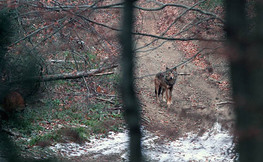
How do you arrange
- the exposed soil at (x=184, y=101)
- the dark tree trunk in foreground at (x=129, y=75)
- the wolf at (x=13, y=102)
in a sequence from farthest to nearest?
1. the exposed soil at (x=184, y=101)
2. the wolf at (x=13, y=102)
3. the dark tree trunk in foreground at (x=129, y=75)

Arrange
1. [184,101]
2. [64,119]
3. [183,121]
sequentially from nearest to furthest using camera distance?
1. [64,119]
2. [183,121]
3. [184,101]

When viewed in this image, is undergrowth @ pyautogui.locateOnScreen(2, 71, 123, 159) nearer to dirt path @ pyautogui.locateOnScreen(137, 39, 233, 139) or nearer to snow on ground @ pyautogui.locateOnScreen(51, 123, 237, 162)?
snow on ground @ pyautogui.locateOnScreen(51, 123, 237, 162)

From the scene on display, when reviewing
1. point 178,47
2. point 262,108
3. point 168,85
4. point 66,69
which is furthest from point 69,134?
point 178,47

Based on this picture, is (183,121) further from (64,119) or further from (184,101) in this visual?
(64,119)

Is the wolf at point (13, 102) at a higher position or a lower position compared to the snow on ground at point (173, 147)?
higher

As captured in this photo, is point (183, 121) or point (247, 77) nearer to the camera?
point (247, 77)

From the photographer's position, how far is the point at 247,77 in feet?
9.07

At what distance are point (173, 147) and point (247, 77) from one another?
7.83 metres

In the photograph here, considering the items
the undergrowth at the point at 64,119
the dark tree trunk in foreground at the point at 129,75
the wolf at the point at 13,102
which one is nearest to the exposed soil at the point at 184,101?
the undergrowth at the point at 64,119

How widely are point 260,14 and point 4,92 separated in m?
7.00

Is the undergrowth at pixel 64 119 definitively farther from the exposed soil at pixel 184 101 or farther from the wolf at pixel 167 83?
the wolf at pixel 167 83

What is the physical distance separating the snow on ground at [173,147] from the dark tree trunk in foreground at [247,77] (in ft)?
21.0

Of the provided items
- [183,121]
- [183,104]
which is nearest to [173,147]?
[183,121]

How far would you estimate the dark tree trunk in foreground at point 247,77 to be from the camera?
2.71 metres
